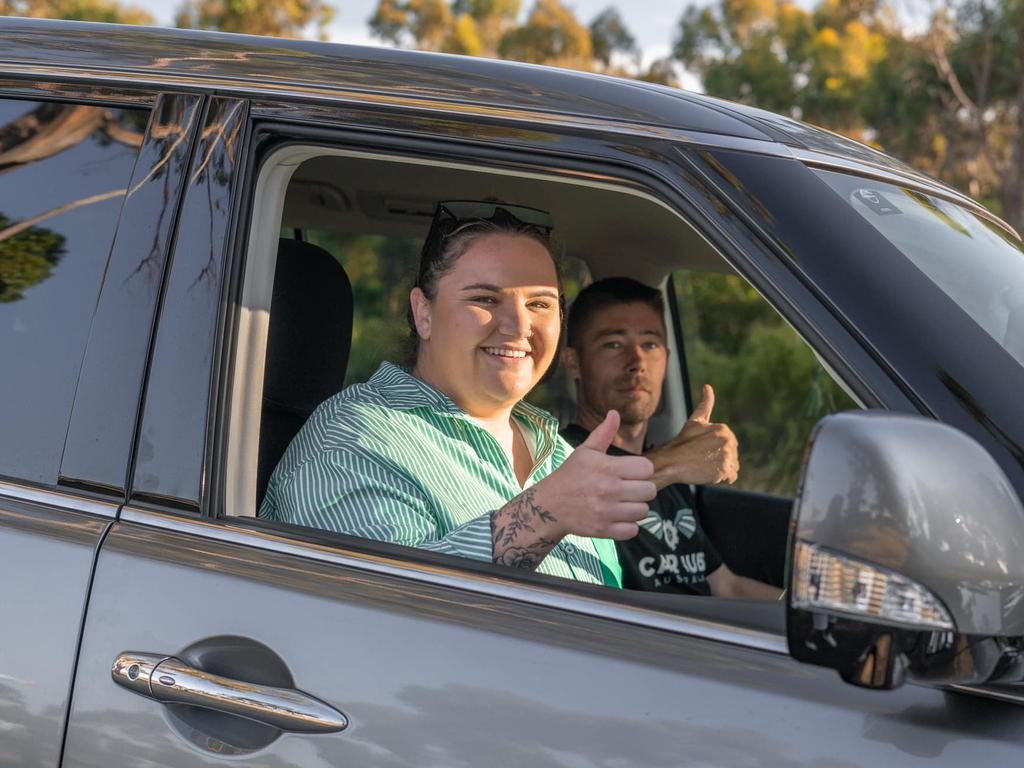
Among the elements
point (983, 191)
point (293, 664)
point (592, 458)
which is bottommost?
point (293, 664)

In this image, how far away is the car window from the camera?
6.10 feet

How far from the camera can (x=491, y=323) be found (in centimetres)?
242

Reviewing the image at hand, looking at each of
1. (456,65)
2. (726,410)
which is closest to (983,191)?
(726,410)

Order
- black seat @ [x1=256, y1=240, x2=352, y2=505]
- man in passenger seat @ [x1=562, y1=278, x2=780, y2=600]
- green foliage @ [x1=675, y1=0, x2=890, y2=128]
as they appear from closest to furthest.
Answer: black seat @ [x1=256, y1=240, x2=352, y2=505] → man in passenger seat @ [x1=562, y1=278, x2=780, y2=600] → green foliage @ [x1=675, y1=0, x2=890, y2=128]

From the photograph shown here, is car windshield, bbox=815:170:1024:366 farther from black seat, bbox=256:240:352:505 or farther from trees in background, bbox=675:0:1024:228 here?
trees in background, bbox=675:0:1024:228

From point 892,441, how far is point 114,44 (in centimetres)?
143

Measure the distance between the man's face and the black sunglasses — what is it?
766mm

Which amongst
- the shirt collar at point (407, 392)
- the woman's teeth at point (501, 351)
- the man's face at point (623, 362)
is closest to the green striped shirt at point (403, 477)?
the shirt collar at point (407, 392)

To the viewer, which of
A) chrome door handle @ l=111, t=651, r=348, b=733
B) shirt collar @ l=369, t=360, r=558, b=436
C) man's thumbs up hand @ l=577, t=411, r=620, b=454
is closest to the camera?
chrome door handle @ l=111, t=651, r=348, b=733

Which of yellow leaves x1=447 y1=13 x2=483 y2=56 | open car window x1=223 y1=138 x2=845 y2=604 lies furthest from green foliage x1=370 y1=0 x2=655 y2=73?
open car window x1=223 y1=138 x2=845 y2=604

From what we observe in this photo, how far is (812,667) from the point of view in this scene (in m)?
1.41

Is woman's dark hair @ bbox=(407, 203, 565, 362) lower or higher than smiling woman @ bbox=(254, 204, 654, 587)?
higher

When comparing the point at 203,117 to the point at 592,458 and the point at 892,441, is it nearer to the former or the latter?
the point at 592,458

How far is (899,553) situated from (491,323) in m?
1.32
